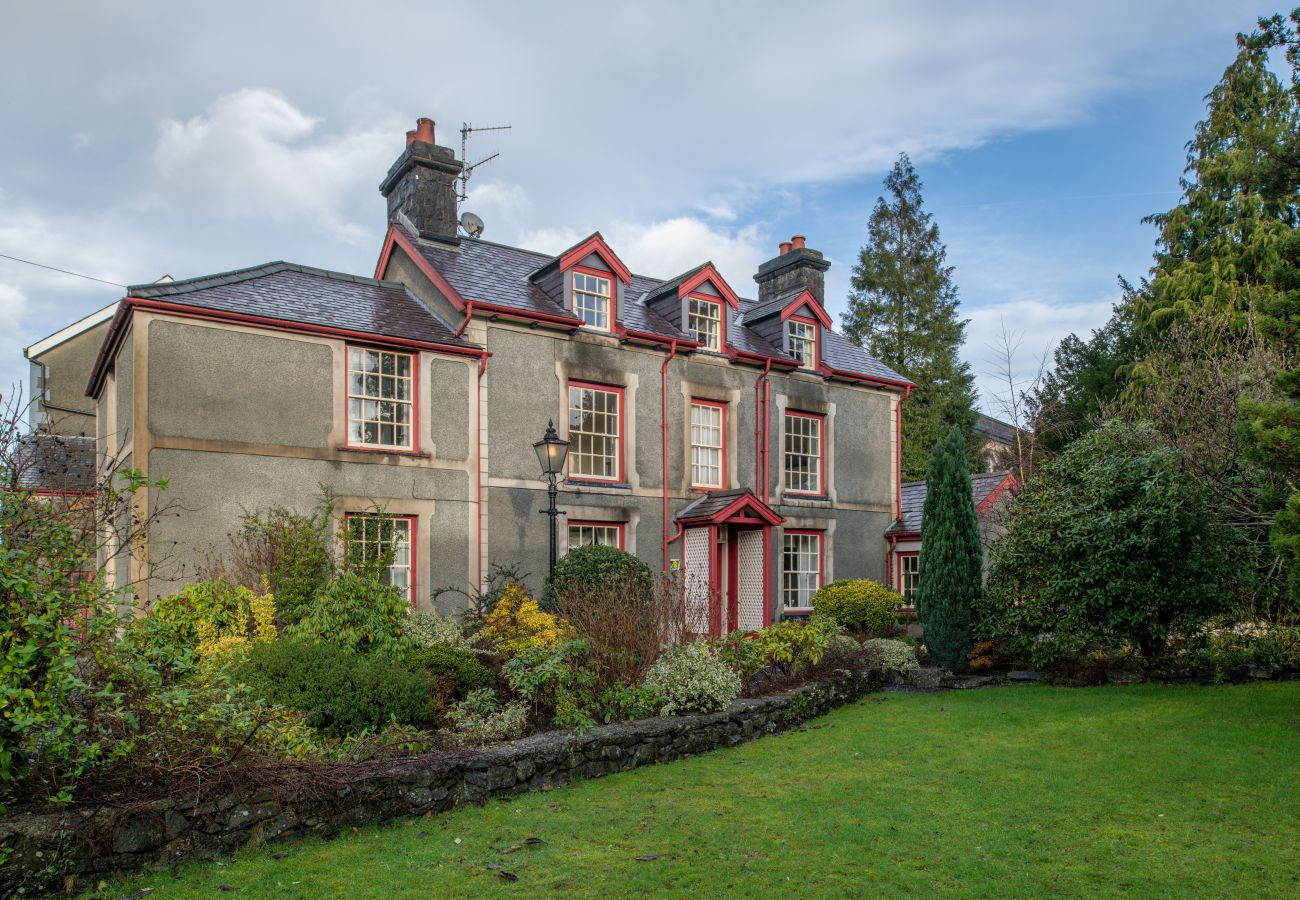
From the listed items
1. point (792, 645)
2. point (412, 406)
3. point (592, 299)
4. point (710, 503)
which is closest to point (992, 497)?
point (710, 503)

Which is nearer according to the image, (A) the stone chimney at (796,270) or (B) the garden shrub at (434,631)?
(B) the garden shrub at (434,631)

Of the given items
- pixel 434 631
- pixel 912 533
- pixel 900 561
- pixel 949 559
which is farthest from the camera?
pixel 900 561

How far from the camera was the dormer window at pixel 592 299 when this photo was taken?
1783 cm

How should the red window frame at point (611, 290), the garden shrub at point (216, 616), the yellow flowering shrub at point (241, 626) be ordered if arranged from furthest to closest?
the red window frame at point (611, 290)
the garden shrub at point (216, 616)
the yellow flowering shrub at point (241, 626)

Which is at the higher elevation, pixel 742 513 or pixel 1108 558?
pixel 742 513

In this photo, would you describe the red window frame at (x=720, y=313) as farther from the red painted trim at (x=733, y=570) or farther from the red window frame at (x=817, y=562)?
the red window frame at (x=817, y=562)

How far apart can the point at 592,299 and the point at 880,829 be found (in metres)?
13.1

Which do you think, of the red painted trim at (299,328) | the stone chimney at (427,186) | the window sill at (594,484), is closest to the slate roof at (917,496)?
the window sill at (594,484)

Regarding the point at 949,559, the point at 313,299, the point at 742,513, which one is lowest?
the point at 949,559

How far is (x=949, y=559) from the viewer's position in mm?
15039

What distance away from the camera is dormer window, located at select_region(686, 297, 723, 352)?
19.6 m

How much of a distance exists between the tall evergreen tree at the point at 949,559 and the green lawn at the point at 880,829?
15.2ft

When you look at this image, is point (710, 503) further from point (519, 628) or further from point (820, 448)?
point (519, 628)

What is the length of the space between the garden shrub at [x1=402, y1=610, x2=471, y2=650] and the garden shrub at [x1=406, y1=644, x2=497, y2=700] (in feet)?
2.26
